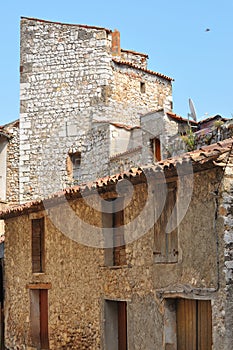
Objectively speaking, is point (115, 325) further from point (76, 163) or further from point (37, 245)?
point (76, 163)

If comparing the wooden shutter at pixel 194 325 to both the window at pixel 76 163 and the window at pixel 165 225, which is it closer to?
the window at pixel 165 225

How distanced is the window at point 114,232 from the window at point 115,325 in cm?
74

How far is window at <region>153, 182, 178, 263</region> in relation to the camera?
9.91m

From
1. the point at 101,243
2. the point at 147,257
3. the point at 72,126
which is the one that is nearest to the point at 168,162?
the point at 147,257

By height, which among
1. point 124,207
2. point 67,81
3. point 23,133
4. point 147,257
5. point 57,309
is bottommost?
point 57,309

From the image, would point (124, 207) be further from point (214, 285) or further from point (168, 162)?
point (214, 285)

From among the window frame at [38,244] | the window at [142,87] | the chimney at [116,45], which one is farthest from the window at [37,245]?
the chimney at [116,45]

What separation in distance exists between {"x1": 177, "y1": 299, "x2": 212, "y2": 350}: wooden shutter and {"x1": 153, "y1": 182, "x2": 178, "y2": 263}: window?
72cm

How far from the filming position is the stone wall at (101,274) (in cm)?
912

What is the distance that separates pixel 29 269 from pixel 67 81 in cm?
808

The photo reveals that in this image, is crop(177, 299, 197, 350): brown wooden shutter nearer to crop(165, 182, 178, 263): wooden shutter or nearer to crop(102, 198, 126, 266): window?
crop(165, 182, 178, 263): wooden shutter

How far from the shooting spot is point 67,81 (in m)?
20.6

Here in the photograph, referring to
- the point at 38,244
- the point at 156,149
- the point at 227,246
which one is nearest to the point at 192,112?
the point at 156,149

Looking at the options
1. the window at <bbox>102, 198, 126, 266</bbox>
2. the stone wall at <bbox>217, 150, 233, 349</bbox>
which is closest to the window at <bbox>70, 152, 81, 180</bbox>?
the window at <bbox>102, 198, 126, 266</bbox>
